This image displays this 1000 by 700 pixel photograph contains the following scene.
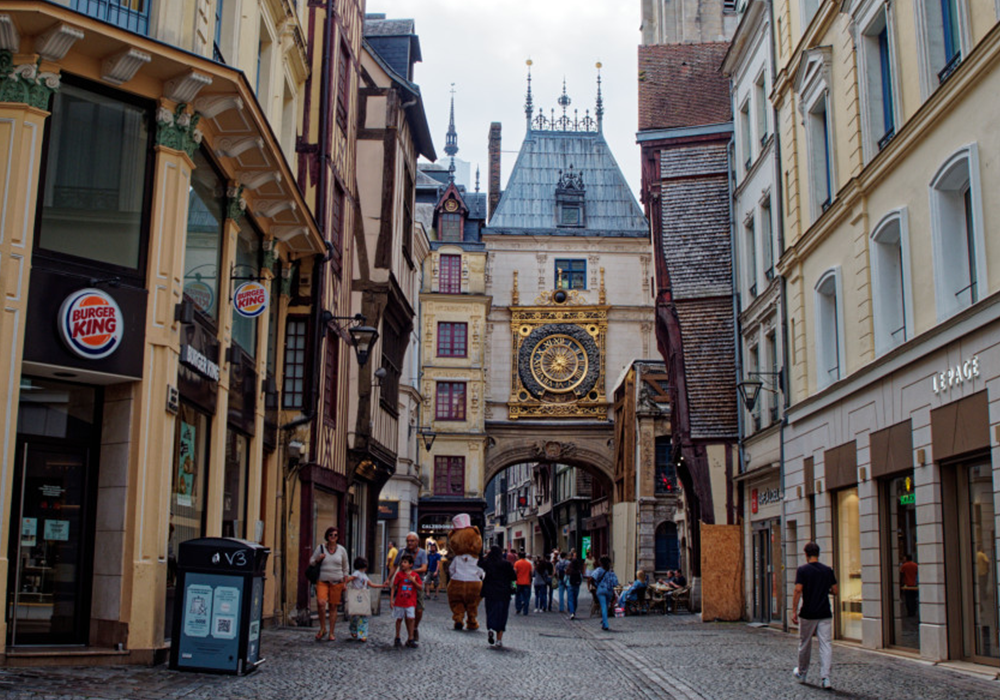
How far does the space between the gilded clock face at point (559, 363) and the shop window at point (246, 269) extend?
32.7m

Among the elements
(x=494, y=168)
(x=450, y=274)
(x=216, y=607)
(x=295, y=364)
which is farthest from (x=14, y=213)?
(x=494, y=168)

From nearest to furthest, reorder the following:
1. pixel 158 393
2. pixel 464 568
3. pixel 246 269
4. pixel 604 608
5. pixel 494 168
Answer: pixel 158 393 → pixel 246 269 → pixel 464 568 → pixel 604 608 → pixel 494 168

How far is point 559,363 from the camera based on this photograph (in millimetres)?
49031

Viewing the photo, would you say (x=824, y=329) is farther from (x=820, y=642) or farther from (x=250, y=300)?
(x=250, y=300)

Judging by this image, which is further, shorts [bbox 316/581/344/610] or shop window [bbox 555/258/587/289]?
shop window [bbox 555/258/587/289]

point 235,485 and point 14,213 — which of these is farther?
point 235,485

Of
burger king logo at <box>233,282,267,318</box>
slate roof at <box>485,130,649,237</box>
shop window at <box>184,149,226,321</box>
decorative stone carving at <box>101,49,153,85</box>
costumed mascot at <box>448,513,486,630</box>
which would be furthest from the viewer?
slate roof at <box>485,130,649,237</box>

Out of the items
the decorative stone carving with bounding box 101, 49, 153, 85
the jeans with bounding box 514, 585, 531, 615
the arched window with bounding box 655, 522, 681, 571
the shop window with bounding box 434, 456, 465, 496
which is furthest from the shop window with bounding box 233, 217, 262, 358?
the shop window with bounding box 434, 456, 465, 496

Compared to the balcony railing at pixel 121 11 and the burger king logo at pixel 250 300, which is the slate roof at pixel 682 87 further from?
the balcony railing at pixel 121 11

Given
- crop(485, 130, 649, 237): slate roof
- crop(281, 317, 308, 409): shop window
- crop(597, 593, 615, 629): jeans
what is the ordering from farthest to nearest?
crop(485, 130, 649, 237): slate roof, crop(597, 593, 615, 629): jeans, crop(281, 317, 308, 409): shop window

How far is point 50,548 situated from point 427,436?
3482cm

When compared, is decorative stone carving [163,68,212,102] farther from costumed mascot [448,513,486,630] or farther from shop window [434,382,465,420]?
shop window [434,382,465,420]

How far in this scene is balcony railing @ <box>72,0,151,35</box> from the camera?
38.3 ft

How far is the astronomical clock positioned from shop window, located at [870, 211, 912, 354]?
32304mm
